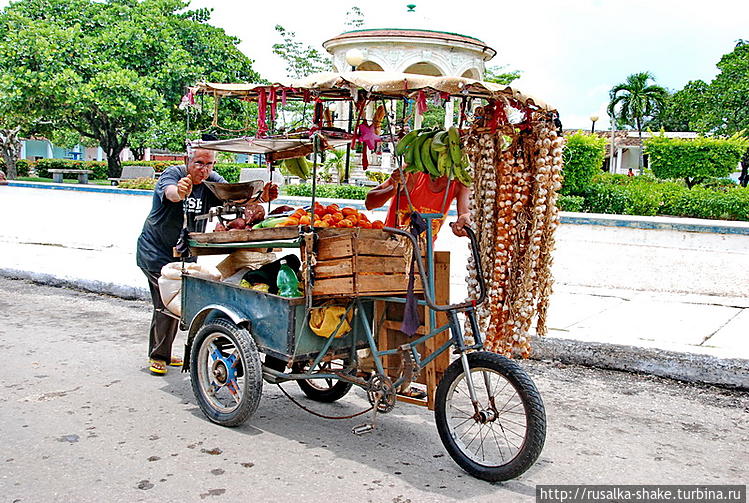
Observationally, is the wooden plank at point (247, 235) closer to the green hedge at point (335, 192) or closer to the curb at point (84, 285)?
the curb at point (84, 285)

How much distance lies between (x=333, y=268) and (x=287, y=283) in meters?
0.36

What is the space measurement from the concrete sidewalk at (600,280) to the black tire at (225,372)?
3.01 meters

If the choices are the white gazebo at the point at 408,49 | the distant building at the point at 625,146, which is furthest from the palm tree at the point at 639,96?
the white gazebo at the point at 408,49

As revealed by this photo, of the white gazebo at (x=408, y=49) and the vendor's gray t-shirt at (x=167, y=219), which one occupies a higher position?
the white gazebo at (x=408, y=49)

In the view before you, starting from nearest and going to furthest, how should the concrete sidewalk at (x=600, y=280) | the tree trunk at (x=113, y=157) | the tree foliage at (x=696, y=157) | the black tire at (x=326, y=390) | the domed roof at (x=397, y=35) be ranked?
the black tire at (x=326, y=390)
the concrete sidewalk at (x=600, y=280)
the tree foliage at (x=696, y=157)
the domed roof at (x=397, y=35)
the tree trunk at (x=113, y=157)

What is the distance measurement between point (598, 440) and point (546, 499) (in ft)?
3.09

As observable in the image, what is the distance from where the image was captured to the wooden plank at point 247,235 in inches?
164

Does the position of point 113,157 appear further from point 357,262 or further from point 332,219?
point 357,262

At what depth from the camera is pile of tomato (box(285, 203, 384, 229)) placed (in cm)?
430

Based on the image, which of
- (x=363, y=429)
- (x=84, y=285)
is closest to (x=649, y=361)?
(x=363, y=429)

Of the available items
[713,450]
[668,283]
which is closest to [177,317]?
[713,450]

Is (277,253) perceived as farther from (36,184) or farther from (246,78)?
(246,78)

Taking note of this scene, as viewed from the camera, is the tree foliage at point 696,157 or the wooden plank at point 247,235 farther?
the tree foliage at point 696,157

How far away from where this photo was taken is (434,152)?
13.8ft
